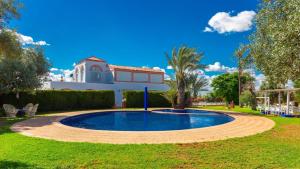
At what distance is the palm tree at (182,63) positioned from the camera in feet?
85.0

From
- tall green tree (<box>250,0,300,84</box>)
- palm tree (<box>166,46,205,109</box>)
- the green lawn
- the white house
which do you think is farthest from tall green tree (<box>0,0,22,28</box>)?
the white house

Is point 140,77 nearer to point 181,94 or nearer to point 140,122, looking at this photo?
point 181,94

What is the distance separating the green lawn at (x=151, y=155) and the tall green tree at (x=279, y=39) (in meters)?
4.01

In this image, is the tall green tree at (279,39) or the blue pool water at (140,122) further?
the blue pool water at (140,122)

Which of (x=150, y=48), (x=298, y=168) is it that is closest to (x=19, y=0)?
(x=298, y=168)

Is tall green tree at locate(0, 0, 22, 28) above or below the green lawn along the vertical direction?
above

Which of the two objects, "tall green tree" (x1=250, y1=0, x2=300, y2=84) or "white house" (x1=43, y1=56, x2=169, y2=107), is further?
"white house" (x1=43, y1=56, x2=169, y2=107)

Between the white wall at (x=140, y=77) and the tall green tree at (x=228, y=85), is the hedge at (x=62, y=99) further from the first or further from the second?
the tall green tree at (x=228, y=85)

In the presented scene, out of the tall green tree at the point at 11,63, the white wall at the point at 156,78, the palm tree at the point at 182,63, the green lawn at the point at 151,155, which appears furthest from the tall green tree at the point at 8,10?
the white wall at the point at 156,78

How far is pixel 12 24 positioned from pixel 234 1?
902 inches

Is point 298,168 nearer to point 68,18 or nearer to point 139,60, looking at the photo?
point 68,18

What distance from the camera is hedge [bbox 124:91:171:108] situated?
29750 millimetres

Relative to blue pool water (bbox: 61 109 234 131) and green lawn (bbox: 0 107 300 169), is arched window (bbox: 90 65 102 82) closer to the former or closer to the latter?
blue pool water (bbox: 61 109 234 131)

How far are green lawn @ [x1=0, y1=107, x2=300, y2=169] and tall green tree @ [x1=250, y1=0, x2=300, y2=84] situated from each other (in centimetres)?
401
